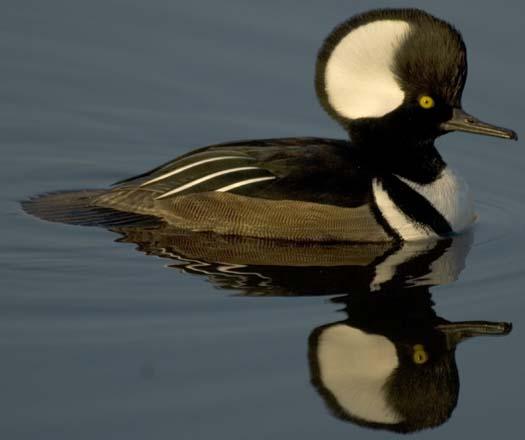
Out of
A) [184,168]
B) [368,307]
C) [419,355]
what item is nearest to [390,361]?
[419,355]

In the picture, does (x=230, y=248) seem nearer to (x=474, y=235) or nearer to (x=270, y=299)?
(x=270, y=299)

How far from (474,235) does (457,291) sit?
5.07 feet

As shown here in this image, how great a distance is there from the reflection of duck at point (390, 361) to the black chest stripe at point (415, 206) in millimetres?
1335

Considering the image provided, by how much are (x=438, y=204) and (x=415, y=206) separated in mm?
247

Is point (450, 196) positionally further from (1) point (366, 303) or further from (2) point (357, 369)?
(2) point (357, 369)

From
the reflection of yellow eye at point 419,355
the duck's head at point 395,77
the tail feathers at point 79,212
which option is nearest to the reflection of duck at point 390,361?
the reflection of yellow eye at point 419,355

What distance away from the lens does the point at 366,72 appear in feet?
38.7

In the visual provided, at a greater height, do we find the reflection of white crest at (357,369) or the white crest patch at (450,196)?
the white crest patch at (450,196)

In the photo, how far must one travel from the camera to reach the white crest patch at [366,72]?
11.6 m

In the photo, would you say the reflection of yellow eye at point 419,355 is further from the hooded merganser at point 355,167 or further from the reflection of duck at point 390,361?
the hooded merganser at point 355,167

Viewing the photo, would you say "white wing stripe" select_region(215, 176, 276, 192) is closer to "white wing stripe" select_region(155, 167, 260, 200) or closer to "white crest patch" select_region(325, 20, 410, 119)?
"white wing stripe" select_region(155, 167, 260, 200)

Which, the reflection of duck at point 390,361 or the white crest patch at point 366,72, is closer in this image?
the reflection of duck at point 390,361

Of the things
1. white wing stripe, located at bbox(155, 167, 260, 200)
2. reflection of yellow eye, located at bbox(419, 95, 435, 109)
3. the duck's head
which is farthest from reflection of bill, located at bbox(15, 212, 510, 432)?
reflection of yellow eye, located at bbox(419, 95, 435, 109)

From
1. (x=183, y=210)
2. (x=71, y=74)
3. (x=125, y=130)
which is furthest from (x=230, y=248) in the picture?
(x=71, y=74)
